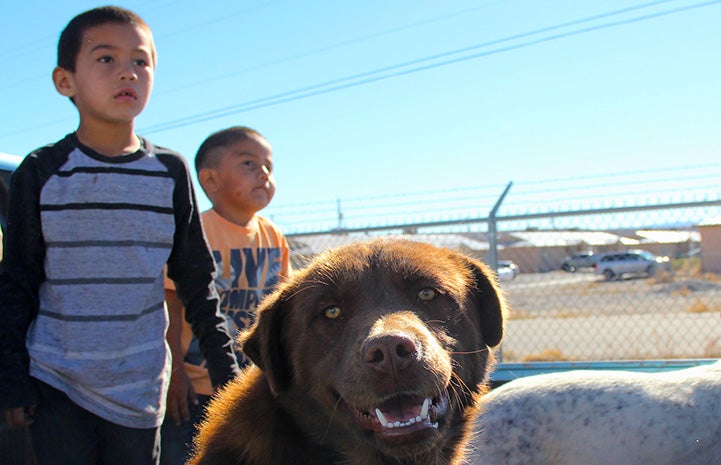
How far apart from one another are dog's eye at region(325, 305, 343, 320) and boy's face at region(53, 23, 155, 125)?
1234 millimetres

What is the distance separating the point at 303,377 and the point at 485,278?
2.51 ft

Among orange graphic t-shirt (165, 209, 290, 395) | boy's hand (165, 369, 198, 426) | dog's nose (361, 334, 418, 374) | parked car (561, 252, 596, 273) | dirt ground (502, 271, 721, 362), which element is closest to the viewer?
dog's nose (361, 334, 418, 374)

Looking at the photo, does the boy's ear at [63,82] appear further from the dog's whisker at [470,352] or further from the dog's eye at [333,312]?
the dog's whisker at [470,352]

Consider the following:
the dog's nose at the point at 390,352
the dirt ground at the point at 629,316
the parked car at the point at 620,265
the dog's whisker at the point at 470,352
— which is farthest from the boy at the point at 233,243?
the parked car at the point at 620,265

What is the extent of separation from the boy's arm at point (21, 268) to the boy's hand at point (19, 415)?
5 centimetres

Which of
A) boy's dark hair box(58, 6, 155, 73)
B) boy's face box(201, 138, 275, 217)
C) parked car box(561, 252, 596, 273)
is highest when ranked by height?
boy's dark hair box(58, 6, 155, 73)

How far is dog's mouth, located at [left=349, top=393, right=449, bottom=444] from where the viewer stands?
1.84 meters

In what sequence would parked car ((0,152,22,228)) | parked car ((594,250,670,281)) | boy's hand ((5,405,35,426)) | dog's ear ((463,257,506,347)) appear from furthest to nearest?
parked car ((594,250,670,281))
parked car ((0,152,22,228))
dog's ear ((463,257,506,347))
boy's hand ((5,405,35,426))

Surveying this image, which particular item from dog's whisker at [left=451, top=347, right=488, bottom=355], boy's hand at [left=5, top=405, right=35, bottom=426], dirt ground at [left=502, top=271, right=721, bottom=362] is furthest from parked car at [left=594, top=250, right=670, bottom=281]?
boy's hand at [left=5, top=405, right=35, bottom=426]

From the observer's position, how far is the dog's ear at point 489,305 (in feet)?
7.75

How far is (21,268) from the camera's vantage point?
242 cm

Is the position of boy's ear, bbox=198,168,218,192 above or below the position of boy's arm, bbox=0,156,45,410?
above

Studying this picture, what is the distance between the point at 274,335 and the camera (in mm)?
2188

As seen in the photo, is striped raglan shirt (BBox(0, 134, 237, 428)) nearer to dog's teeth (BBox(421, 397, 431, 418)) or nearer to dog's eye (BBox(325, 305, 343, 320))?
dog's eye (BBox(325, 305, 343, 320))
